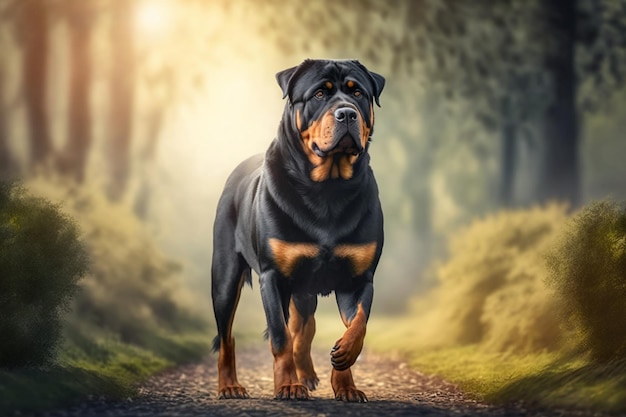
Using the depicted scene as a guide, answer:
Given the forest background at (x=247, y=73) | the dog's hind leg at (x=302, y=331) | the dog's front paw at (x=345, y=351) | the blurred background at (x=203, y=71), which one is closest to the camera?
the dog's front paw at (x=345, y=351)

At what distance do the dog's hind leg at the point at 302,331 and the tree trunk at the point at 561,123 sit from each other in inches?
415

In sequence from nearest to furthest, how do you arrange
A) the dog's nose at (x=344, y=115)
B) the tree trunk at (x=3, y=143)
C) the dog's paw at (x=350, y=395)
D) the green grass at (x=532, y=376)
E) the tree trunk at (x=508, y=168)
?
the green grass at (x=532, y=376) < the dog's nose at (x=344, y=115) < the dog's paw at (x=350, y=395) < the tree trunk at (x=3, y=143) < the tree trunk at (x=508, y=168)

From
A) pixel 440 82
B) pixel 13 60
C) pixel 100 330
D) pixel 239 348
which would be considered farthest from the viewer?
pixel 440 82

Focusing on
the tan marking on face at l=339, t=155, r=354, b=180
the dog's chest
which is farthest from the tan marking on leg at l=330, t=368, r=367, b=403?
the tan marking on face at l=339, t=155, r=354, b=180

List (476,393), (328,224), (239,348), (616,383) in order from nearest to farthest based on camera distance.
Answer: (616,383) → (328,224) → (476,393) → (239,348)

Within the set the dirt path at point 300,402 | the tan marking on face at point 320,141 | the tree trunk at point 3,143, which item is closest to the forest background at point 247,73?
the tree trunk at point 3,143

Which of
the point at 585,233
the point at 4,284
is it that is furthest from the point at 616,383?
the point at 4,284

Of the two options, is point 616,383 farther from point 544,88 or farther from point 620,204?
point 544,88

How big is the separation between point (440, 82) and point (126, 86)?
6873 millimetres

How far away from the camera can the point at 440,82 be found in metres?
19.6

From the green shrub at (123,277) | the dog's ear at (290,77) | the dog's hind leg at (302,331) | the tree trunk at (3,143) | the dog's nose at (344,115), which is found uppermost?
the tree trunk at (3,143)

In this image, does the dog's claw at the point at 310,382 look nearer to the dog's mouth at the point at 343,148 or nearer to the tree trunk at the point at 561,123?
the dog's mouth at the point at 343,148

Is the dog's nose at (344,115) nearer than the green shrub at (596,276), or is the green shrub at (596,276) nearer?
the dog's nose at (344,115)

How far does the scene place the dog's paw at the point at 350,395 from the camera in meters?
7.82
